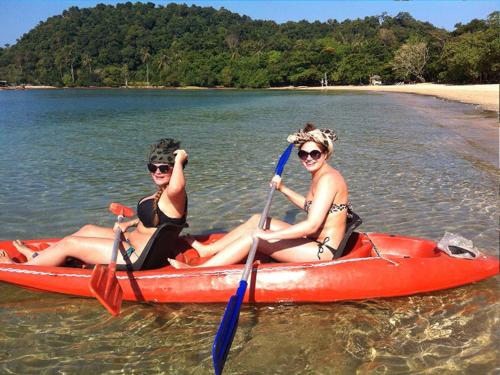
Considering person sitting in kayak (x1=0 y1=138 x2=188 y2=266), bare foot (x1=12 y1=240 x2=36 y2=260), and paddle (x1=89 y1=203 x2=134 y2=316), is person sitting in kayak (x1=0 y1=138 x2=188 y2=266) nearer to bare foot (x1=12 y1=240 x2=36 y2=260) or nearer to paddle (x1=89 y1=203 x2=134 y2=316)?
bare foot (x1=12 y1=240 x2=36 y2=260)

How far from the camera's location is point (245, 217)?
7941mm

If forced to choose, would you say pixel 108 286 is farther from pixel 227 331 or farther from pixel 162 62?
pixel 162 62

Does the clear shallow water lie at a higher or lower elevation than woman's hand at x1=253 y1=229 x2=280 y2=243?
lower

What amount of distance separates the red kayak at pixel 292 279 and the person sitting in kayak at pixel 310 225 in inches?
6.4

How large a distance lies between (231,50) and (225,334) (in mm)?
125624

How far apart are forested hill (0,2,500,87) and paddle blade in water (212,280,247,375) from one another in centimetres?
5504

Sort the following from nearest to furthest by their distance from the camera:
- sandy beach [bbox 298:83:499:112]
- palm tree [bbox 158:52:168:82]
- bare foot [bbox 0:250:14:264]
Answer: bare foot [bbox 0:250:14:264] → sandy beach [bbox 298:83:499:112] → palm tree [bbox 158:52:168:82]

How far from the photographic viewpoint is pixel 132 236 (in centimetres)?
502

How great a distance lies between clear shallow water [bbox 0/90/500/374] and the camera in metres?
3.98

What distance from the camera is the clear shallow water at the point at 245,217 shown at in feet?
13.1

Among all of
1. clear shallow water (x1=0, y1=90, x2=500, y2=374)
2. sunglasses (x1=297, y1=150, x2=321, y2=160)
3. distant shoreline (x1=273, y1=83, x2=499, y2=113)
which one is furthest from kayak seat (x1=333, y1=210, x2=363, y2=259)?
distant shoreline (x1=273, y1=83, x2=499, y2=113)

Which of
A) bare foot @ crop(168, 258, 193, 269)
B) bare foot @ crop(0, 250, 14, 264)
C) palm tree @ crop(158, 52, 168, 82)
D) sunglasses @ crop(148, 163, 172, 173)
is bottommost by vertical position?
bare foot @ crop(0, 250, 14, 264)

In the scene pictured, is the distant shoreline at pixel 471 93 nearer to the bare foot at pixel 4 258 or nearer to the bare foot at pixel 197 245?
the bare foot at pixel 197 245

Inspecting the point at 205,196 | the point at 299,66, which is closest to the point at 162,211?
the point at 205,196
